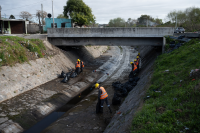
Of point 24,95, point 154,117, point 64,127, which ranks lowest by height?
point 64,127

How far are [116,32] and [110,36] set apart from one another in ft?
2.75

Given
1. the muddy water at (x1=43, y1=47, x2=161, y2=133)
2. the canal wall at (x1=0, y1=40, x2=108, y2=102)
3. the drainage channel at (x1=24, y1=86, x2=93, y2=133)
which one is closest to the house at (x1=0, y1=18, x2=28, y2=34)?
the canal wall at (x1=0, y1=40, x2=108, y2=102)

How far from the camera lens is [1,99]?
10031 mm

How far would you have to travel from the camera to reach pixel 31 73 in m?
13.8

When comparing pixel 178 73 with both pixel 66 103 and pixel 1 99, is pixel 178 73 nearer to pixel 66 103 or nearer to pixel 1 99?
pixel 66 103

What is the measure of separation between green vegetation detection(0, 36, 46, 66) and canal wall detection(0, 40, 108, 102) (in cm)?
54

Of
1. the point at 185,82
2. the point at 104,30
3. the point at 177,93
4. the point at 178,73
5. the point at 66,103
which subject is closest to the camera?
Answer: the point at 177,93

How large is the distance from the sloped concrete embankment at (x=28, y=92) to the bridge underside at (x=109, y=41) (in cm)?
404

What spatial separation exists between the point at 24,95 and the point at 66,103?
9.87 feet

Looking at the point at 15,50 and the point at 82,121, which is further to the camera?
the point at 15,50

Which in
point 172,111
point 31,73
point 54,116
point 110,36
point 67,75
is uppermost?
point 110,36

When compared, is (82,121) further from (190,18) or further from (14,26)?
(190,18)

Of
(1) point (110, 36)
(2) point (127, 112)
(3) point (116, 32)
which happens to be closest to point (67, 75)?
(1) point (110, 36)

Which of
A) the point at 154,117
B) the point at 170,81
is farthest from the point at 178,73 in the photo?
the point at 154,117
